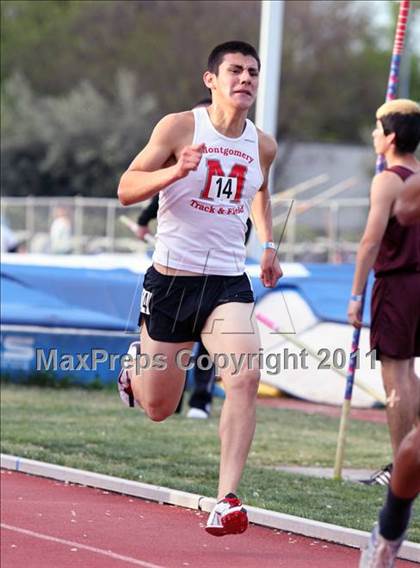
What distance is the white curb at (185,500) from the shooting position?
24.1 ft

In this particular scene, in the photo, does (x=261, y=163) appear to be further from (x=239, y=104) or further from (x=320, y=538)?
(x=320, y=538)

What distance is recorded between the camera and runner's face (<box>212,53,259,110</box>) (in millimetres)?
6703

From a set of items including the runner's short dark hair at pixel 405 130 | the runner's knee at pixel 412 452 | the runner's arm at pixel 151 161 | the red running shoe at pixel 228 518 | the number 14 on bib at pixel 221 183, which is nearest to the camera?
the runner's knee at pixel 412 452

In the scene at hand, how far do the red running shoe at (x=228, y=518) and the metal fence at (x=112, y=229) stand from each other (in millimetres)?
21257

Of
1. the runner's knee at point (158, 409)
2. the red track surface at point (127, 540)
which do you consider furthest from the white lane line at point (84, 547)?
the runner's knee at point (158, 409)

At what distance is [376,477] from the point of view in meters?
9.47

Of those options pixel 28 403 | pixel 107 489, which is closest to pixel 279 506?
pixel 107 489

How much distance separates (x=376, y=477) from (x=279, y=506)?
58.5 inches

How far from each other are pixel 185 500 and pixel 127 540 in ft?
3.29

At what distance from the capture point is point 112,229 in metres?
31.3

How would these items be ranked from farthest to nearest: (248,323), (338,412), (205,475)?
(338,412), (205,475), (248,323)

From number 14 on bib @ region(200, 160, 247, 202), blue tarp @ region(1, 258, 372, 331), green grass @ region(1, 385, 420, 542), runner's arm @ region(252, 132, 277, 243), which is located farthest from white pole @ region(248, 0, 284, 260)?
number 14 on bib @ region(200, 160, 247, 202)

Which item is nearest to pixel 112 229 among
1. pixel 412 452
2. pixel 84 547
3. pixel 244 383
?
pixel 84 547

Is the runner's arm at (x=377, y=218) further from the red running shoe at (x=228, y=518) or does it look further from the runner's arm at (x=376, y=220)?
the red running shoe at (x=228, y=518)
